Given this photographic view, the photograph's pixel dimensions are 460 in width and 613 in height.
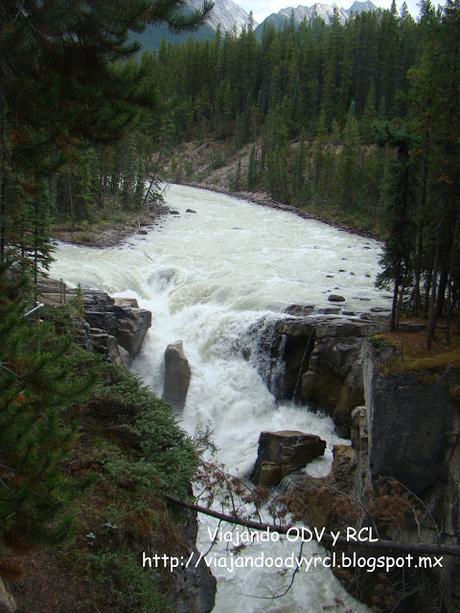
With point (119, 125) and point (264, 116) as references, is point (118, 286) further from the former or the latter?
point (264, 116)

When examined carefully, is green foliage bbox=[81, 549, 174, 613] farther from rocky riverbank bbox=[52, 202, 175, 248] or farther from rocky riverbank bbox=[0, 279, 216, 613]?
rocky riverbank bbox=[52, 202, 175, 248]

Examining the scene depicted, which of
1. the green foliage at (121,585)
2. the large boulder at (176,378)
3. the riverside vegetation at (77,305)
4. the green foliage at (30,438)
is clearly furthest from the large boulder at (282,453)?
the green foliage at (30,438)

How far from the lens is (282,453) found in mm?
16156

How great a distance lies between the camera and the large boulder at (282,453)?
1586 cm

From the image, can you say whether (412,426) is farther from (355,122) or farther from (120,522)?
(355,122)

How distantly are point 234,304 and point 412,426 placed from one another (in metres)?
12.1

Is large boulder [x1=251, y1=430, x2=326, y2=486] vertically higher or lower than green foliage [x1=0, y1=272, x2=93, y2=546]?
lower

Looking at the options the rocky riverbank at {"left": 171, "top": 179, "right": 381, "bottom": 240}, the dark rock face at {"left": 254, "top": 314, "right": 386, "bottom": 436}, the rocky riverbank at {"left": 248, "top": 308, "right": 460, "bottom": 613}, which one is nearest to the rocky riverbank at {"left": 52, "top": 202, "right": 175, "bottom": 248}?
the rocky riverbank at {"left": 171, "top": 179, "right": 381, "bottom": 240}

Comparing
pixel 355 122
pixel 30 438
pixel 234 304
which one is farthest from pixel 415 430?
pixel 355 122

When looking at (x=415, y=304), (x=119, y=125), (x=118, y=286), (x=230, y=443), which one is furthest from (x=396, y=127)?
(x=118, y=286)

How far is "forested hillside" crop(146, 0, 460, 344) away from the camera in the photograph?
15.6m

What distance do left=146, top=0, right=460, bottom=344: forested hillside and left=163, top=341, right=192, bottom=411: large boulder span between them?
828cm

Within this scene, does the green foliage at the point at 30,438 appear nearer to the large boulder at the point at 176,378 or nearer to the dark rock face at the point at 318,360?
the dark rock face at the point at 318,360

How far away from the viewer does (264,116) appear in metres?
89.9
